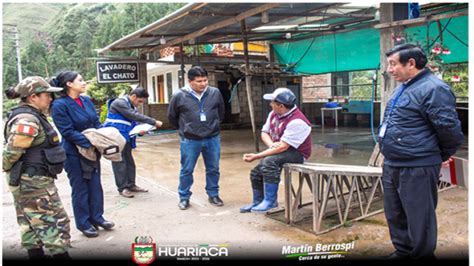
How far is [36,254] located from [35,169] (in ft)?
2.15

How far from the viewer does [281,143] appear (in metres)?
3.75

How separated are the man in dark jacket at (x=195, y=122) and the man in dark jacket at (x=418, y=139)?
196 centimetres

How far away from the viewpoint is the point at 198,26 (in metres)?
7.39

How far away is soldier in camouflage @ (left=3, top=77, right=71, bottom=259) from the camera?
9.18 feet

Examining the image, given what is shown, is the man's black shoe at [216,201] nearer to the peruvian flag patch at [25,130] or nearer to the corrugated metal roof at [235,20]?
the peruvian flag patch at [25,130]

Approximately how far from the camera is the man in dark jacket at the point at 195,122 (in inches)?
167

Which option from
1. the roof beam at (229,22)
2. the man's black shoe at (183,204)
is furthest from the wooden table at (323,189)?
the roof beam at (229,22)

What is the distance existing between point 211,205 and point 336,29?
→ 6.16 metres

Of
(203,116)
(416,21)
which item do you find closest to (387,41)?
(416,21)

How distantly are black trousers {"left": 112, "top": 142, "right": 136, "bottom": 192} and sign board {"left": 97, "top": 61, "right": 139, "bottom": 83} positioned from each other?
4308mm

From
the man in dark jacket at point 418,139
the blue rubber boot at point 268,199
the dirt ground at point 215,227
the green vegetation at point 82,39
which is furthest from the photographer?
the green vegetation at point 82,39

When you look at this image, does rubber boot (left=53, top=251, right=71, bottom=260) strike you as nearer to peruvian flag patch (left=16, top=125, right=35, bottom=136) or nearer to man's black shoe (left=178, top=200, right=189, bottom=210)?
peruvian flag patch (left=16, top=125, right=35, bottom=136)

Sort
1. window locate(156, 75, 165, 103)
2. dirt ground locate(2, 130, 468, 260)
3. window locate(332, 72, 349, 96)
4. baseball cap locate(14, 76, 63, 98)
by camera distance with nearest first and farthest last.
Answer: baseball cap locate(14, 76, 63, 98) → dirt ground locate(2, 130, 468, 260) → window locate(156, 75, 165, 103) → window locate(332, 72, 349, 96)

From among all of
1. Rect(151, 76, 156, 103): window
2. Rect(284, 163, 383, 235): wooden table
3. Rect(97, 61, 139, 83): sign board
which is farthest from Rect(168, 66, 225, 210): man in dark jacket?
Rect(151, 76, 156, 103): window
